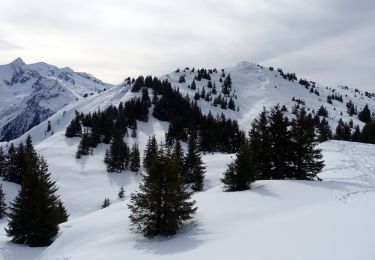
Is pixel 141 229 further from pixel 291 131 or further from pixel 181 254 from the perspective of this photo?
pixel 291 131

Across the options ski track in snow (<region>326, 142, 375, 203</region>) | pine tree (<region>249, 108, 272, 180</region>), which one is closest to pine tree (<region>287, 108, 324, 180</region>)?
pine tree (<region>249, 108, 272, 180</region>)

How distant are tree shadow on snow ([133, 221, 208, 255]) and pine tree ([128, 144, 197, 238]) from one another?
64 centimetres

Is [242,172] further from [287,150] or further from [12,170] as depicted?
[12,170]

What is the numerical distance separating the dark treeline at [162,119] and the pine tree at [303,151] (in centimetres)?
5442

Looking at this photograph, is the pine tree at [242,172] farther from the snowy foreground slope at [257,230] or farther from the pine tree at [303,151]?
the pine tree at [303,151]

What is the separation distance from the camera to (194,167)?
6216 centimetres

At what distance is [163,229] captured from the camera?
2300 centimetres

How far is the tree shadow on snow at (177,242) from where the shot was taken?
63.3ft

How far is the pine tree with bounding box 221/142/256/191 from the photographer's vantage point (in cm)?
2895

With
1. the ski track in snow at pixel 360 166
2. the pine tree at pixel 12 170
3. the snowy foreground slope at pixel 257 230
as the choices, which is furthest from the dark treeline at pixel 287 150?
the pine tree at pixel 12 170

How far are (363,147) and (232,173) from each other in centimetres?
4405

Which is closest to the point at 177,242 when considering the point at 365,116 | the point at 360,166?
the point at 360,166

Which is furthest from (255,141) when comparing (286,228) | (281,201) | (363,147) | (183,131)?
(183,131)

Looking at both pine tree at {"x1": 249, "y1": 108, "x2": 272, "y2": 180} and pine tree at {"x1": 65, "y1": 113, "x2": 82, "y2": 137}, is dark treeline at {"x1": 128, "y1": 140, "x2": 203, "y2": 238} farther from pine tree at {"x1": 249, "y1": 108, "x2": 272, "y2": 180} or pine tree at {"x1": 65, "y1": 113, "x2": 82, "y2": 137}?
pine tree at {"x1": 65, "y1": 113, "x2": 82, "y2": 137}
